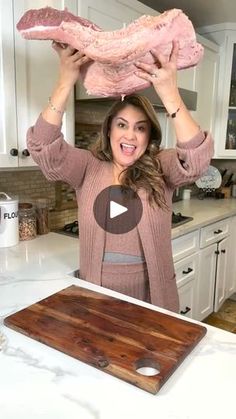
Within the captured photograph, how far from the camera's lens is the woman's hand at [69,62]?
3.03 ft

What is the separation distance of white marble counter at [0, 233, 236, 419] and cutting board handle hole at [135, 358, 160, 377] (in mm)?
32

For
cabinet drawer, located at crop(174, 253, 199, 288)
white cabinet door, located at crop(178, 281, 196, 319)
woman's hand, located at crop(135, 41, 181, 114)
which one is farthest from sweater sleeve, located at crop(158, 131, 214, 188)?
white cabinet door, located at crop(178, 281, 196, 319)

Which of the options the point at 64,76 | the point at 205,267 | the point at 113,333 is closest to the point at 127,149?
the point at 64,76

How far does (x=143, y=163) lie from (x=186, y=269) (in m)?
1.12

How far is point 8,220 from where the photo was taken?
150 centimetres

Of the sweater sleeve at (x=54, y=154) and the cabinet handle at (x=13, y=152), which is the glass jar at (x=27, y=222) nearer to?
the cabinet handle at (x=13, y=152)

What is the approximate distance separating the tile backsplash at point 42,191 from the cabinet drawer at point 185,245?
63 centimetres

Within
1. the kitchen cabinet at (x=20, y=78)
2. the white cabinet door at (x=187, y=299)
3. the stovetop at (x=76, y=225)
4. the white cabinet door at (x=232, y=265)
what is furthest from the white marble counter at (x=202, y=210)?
the kitchen cabinet at (x=20, y=78)

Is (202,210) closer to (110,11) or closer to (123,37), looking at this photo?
(110,11)

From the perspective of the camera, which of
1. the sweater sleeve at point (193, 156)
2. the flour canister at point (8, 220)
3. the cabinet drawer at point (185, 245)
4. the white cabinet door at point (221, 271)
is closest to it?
the sweater sleeve at point (193, 156)

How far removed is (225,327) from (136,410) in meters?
2.09

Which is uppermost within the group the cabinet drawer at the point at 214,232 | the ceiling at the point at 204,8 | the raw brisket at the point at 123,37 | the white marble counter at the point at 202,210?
the ceiling at the point at 204,8

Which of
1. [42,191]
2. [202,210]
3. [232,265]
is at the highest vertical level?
[42,191]

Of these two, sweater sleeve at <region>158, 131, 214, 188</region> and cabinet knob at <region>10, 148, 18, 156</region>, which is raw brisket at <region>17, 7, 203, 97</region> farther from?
cabinet knob at <region>10, 148, 18, 156</region>
